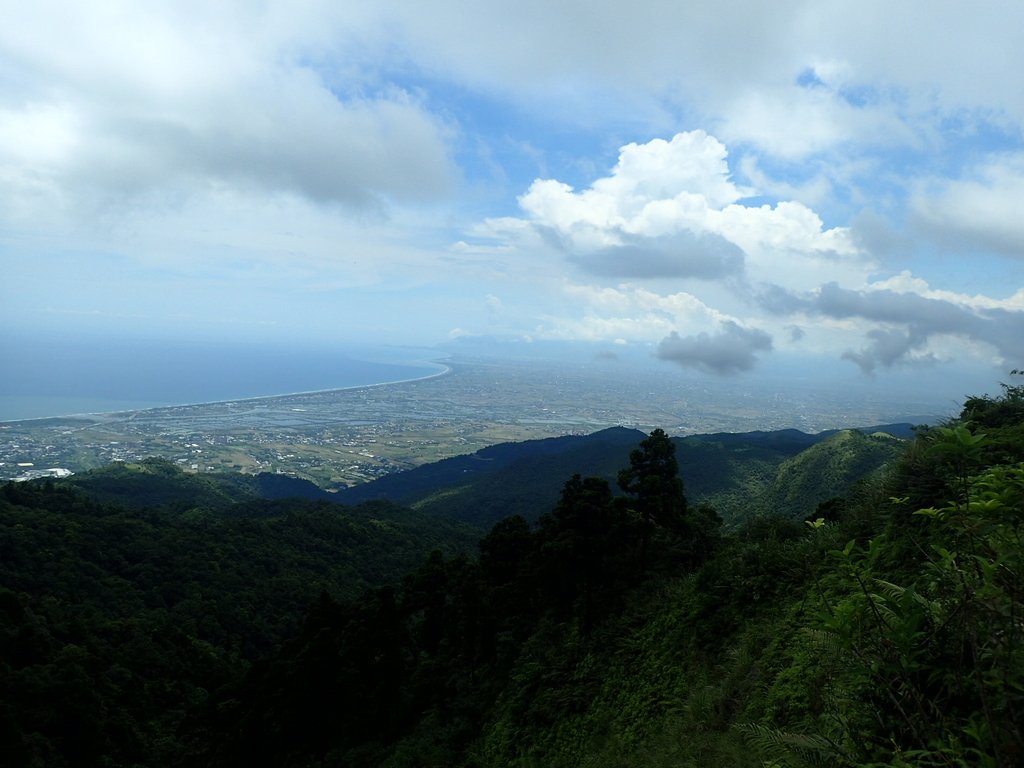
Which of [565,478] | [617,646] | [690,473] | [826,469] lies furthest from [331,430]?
[617,646]

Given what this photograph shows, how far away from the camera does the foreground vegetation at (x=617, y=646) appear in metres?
2.88

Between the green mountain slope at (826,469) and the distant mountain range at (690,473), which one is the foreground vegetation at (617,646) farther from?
Answer: the green mountain slope at (826,469)

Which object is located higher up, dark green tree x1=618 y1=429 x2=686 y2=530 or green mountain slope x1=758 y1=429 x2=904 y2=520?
dark green tree x1=618 y1=429 x2=686 y2=530

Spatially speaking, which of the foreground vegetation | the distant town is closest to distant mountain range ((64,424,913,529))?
the distant town

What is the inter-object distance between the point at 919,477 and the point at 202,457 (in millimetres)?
129105

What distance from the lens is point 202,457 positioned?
4493 inches

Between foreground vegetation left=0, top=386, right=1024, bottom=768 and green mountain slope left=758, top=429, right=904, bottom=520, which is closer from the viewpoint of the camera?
foreground vegetation left=0, top=386, right=1024, bottom=768

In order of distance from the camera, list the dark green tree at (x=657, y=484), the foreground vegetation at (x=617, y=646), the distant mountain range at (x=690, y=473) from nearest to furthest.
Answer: the foreground vegetation at (x=617, y=646) → the dark green tree at (x=657, y=484) → the distant mountain range at (x=690, y=473)

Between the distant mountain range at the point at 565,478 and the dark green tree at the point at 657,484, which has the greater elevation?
the dark green tree at the point at 657,484

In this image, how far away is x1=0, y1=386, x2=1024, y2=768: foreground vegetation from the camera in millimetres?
2883

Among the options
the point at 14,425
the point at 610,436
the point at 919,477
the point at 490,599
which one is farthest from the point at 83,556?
the point at 14,425

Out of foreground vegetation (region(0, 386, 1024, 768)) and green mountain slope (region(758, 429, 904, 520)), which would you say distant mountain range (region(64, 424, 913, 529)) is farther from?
foreground vegetation (region(0, 386, 1024, 768))

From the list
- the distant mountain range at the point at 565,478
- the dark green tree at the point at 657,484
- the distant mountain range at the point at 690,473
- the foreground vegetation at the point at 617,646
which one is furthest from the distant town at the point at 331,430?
the dark green tree at the point at 657,484

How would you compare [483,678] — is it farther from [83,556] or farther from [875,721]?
[83,556]
